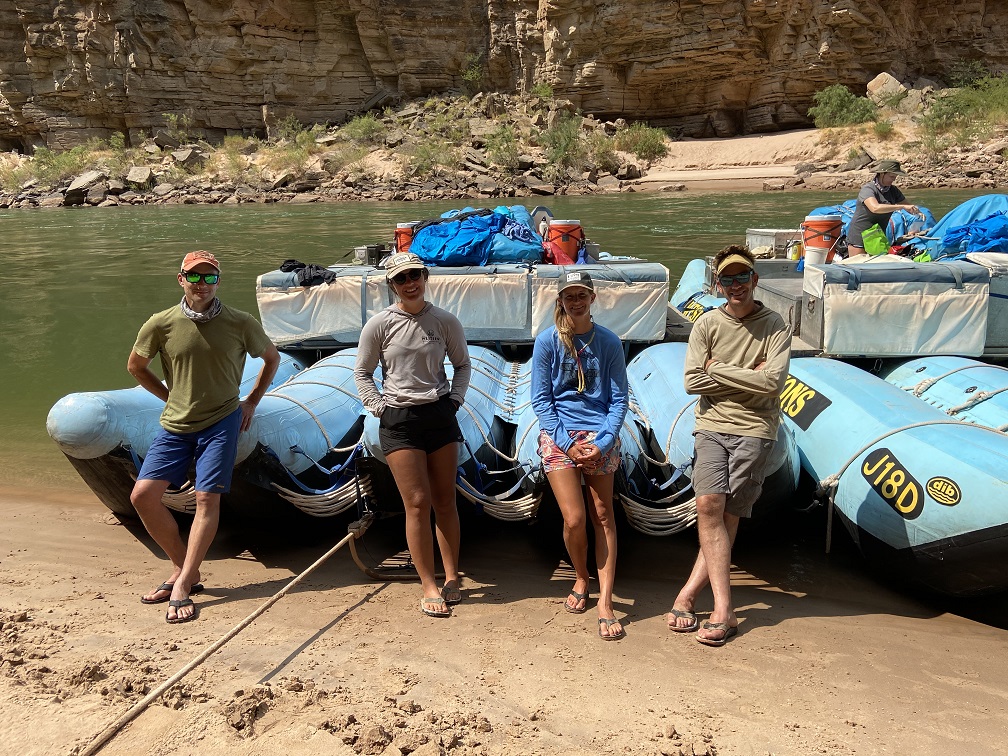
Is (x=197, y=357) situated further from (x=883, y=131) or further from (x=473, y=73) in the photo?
(x=473, y=73)

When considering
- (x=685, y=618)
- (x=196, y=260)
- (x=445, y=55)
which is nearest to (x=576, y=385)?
(x=685, y=618)

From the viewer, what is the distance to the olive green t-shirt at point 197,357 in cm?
388

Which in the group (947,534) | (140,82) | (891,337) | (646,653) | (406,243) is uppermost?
(140,82)

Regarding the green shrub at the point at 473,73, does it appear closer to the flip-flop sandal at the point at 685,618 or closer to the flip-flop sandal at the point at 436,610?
the flip-flop sandal at the point at 436,610

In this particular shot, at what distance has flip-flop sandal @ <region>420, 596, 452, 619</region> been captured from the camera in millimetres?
3984

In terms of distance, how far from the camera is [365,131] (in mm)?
44656

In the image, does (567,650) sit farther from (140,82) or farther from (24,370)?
(140,82)

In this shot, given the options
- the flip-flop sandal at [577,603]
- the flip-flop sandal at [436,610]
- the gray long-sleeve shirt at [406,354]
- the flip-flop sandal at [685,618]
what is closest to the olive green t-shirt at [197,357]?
the gray long-sleeve shirt at [406,354]

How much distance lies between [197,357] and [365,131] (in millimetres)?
43658

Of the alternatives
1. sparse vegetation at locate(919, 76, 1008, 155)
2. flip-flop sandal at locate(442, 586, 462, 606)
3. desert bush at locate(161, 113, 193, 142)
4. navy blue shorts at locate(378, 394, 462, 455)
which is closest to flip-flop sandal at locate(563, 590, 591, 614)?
flip-flop sandal at locate(442, 586, 462, 606)

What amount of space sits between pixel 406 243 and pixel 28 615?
195 inches

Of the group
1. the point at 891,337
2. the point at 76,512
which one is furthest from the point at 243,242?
the point at 891,337

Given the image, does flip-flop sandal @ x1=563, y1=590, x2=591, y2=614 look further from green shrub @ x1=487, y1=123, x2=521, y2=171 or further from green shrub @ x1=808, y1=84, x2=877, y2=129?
green shrub @ x1=808, y1=84, x2=877, y2=129

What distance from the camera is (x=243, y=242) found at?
2295 cm
